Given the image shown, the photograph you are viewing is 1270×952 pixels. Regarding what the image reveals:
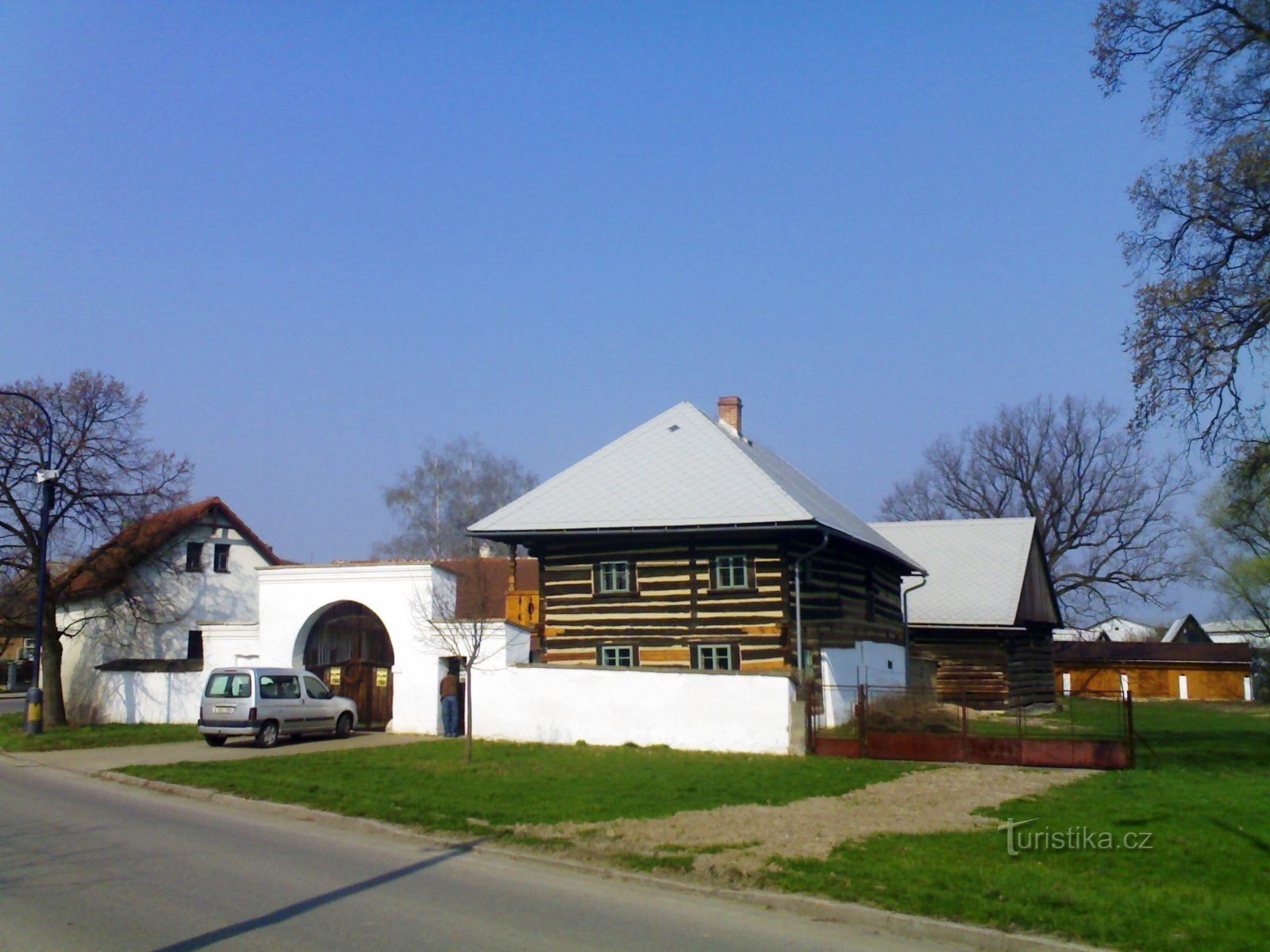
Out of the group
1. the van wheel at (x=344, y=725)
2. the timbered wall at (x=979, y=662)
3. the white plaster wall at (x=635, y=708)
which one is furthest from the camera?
the timbered wall at (x=979, y=662)

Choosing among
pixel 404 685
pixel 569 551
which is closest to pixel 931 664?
pixel 569 551

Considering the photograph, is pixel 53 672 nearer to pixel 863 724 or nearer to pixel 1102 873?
pixel 863 724

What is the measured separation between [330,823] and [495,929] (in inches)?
268

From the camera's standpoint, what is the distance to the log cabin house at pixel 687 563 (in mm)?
27406

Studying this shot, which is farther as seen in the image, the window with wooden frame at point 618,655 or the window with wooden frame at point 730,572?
the window with wooden frame at point 618,655

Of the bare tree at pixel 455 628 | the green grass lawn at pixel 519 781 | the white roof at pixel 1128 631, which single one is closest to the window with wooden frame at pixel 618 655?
the bare tree at pixel 455 628

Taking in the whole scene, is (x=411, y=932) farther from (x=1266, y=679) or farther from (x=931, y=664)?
(x=1266, y=679)

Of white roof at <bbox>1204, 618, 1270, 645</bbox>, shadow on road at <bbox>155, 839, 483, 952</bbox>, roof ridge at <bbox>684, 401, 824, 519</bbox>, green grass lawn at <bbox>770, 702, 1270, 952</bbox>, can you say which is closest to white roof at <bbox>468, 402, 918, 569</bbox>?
roof ridge at <bbox>684, 401, 824, 519</bbox>

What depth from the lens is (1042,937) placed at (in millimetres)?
8898

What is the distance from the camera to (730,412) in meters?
36.5

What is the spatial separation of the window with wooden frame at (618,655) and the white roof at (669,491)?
10.1ft

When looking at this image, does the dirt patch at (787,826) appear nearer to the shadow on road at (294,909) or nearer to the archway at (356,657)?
the shadow on road at (294,909)

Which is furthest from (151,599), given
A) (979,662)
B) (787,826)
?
(787,826)

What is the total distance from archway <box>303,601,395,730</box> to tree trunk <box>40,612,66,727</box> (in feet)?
24.0
